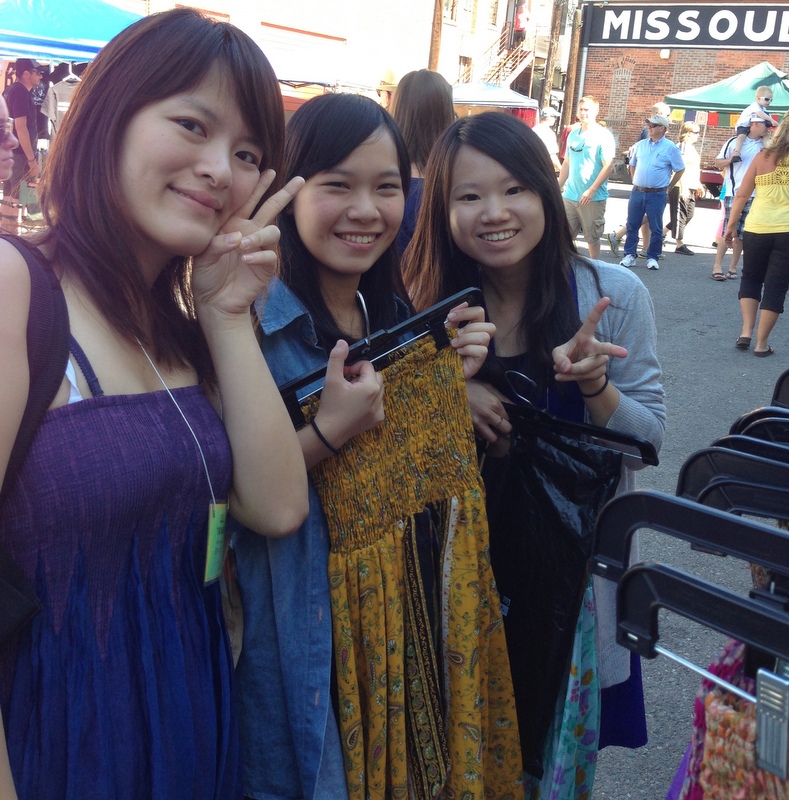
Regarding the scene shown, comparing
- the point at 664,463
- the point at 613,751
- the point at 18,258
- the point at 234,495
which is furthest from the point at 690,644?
the point at 18,258

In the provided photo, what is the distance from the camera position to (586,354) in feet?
6.06

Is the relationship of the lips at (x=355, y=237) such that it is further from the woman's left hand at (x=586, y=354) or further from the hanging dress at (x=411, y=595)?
the woman's left hand at (x=586, y=354)

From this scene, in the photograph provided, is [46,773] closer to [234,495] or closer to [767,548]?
[234,495]

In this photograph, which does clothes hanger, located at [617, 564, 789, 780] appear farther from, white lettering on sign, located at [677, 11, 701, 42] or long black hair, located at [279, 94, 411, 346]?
white lettering on sign, located at [677, 11, 701, 42]

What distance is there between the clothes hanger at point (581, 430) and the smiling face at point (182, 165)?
0.80 metres

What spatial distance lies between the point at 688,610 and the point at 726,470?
308mm

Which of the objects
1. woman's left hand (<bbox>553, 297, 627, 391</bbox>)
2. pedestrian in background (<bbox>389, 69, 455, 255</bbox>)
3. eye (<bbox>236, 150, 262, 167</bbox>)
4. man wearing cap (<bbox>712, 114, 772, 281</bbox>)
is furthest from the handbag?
man wearing cap (<bbox>712, 114, 772, 281</bbox>)

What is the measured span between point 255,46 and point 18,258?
1.77 ft

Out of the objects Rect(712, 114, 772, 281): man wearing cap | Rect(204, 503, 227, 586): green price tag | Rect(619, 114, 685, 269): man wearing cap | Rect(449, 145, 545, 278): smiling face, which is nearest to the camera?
Rect(204, 503, 227, 586): green price tag

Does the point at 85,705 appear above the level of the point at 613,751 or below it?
above

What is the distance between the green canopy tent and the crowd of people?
63.5 ft

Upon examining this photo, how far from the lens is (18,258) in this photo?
1.20 metres

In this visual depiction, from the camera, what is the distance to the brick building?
26.6 metres

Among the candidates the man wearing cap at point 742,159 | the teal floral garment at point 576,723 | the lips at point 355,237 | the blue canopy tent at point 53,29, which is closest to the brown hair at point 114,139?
the lips at point 355,237
